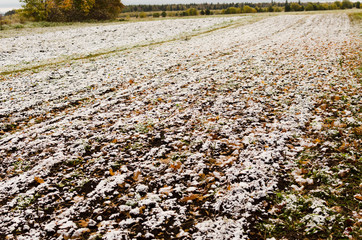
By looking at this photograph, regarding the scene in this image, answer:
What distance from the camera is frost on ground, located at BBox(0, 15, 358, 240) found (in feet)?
10.9

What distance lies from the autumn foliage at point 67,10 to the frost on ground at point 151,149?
39501 mm

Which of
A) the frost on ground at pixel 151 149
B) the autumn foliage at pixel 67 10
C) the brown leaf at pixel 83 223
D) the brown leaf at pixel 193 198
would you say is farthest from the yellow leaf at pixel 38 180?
the autumn foliage at pixel 67 10

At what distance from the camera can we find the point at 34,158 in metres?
4.80

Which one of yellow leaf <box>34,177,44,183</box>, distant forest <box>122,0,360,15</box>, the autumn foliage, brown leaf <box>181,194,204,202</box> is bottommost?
brown leaf <box>181,194,204,202</box>

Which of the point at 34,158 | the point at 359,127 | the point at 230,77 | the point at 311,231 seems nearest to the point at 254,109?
the point at 359,127

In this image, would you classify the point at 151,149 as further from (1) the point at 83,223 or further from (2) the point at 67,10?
(2) the point at 67,10

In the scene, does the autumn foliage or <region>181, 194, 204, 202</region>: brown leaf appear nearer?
<region>181, 194, 204, 202</region>: brown leaf

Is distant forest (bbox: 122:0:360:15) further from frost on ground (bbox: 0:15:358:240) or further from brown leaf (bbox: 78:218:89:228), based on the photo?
brown leaf (bbox: 78:218:89:228)

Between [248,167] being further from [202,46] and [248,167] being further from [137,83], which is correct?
[202,46]

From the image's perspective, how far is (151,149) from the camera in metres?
4.93

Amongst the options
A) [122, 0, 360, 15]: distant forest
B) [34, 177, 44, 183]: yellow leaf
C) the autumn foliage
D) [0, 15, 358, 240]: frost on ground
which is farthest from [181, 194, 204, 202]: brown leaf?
[122, 0, 360, 15]: distant forest

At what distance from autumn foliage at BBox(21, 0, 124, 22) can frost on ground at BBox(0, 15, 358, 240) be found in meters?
39.5

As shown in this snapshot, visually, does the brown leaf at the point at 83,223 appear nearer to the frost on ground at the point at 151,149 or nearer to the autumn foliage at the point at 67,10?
the frost on ground at the point at 151,149

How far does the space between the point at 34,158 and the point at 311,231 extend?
17.6 feet
